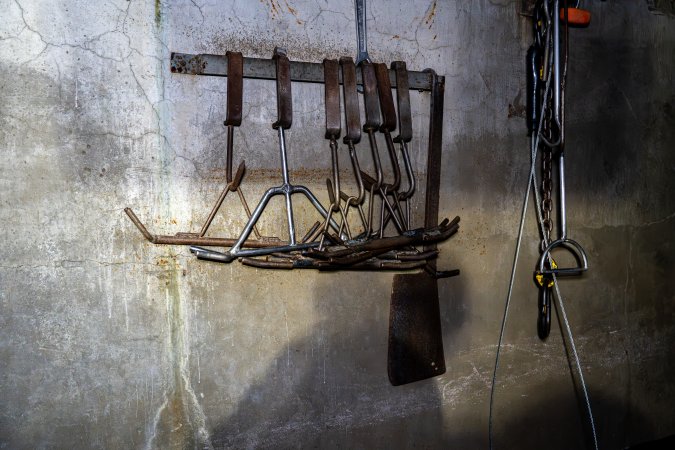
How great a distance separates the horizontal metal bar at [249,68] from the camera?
6.31 ft

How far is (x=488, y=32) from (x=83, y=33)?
67.0 inches

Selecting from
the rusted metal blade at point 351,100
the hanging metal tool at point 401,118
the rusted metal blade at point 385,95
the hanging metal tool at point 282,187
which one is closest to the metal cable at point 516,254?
the hanging metal tool at point 401,118

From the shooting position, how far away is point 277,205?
2.08 m

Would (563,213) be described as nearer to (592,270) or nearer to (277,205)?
(592,270)

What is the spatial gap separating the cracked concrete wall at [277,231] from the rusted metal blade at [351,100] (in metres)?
0.13

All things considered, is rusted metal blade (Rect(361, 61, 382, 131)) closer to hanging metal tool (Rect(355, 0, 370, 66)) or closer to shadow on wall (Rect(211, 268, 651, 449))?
hanging metal tool (Rect(355, 0, 370, 66))

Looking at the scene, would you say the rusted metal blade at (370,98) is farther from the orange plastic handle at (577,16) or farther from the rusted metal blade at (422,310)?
the orange plastic handle at (577,16)

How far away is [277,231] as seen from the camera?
2.09 m

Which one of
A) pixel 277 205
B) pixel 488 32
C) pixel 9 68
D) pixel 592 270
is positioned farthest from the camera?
pixel 592 270

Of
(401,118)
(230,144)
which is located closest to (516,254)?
(401,118)

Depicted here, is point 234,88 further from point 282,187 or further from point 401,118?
point 401,118

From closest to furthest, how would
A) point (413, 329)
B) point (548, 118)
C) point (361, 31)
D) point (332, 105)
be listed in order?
point (332, 105)
point (361, 31)
point (413, 329)
point (548, 118)

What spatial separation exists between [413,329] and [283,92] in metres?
1.13

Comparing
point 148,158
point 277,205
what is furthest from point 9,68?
point 277,205
